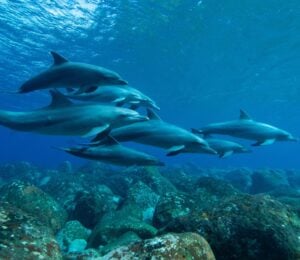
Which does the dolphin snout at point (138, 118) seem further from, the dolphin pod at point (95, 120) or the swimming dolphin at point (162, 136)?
the swimming dolphin at point (162, 136)

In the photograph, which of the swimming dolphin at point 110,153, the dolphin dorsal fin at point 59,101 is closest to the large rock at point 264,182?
the swimming dolphin at point 110,153

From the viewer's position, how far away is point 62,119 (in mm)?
7395

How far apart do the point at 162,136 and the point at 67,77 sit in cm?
274

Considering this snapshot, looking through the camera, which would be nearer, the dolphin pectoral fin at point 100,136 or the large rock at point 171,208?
the dolphin pectoral fin at point 100,136

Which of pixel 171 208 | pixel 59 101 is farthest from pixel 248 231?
pixel 59 101

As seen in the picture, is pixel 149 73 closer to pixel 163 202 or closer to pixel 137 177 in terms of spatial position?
pixel 137 177

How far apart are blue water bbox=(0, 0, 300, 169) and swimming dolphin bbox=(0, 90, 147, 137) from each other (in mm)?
14907

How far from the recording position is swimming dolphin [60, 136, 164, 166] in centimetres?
721

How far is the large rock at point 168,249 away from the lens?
164 inches

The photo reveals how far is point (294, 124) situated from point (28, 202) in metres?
71.5

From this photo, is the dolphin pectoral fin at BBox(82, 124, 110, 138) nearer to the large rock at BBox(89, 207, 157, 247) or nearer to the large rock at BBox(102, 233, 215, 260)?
the large rock at BBox(89, 207, 157, 247)

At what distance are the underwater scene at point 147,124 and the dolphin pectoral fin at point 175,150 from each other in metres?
0.05

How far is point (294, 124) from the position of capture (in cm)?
7194

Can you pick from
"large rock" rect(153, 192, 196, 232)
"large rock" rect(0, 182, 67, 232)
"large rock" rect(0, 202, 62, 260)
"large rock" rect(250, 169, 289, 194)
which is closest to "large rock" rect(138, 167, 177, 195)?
"large rock" rect(153, 192, 196, 232)
